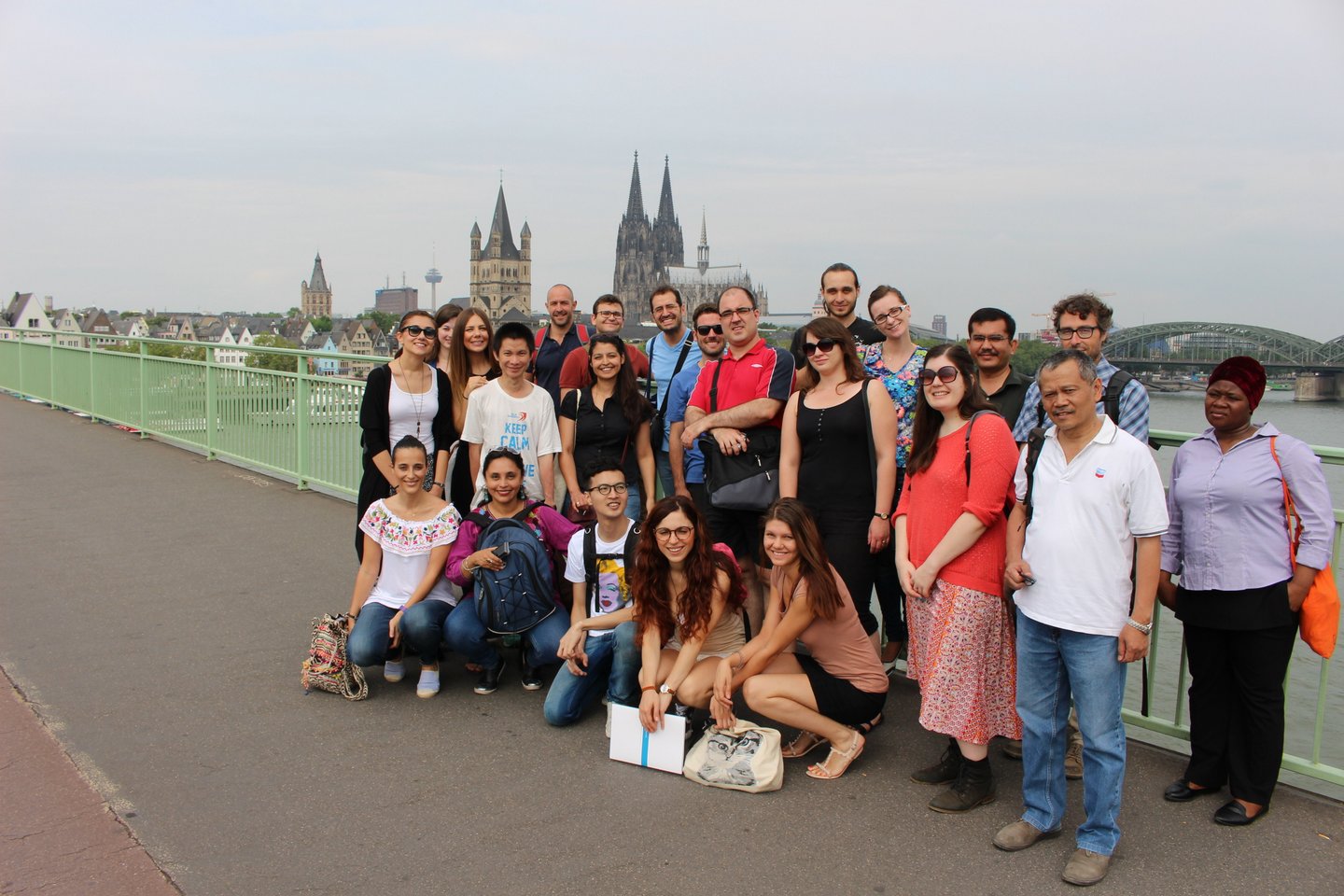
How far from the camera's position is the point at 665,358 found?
555cm

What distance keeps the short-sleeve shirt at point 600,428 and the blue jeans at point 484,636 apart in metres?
0.83

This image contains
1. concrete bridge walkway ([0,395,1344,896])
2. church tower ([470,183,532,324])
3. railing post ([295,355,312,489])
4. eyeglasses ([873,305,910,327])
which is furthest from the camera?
church tower ([470,183,532,324])

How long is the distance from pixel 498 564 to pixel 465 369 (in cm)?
144

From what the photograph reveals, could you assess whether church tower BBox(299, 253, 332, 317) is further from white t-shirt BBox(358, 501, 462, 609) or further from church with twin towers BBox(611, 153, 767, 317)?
white t-shirt BBox(358, 501, 462, 609)

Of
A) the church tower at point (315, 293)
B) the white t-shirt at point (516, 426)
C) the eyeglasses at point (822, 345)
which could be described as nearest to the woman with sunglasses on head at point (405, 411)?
the white t-shirt at point (516, 426)

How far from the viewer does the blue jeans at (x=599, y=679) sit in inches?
160

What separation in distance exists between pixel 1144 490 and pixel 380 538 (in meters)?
3.17

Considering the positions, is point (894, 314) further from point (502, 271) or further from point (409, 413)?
point (502, 271)

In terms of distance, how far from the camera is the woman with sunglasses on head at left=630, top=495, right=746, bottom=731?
384cm

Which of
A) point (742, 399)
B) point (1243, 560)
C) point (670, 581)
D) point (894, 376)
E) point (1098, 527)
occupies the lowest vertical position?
point (670, 581)

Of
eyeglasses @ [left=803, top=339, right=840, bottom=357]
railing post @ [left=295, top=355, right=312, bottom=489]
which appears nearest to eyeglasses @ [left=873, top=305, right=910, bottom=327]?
eyeglasses @ [left=803, top=339, right=840, bottom=357]

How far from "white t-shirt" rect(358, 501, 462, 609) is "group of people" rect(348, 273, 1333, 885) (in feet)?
0.04

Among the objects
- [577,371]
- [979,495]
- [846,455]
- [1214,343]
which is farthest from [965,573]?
[1214,343]

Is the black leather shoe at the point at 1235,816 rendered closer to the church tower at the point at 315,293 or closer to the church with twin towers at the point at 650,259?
the church with twin towers at the point at 650,259
